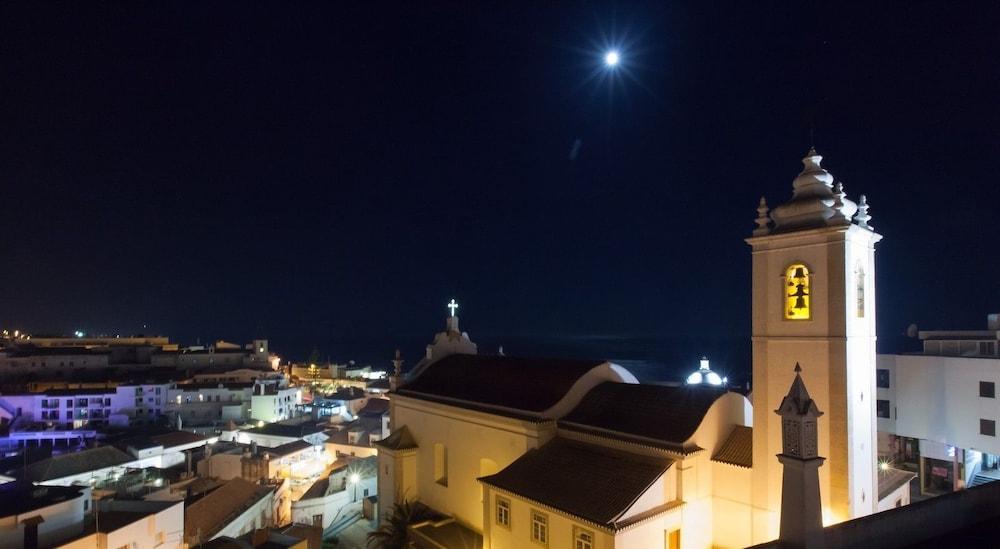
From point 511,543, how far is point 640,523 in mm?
3873

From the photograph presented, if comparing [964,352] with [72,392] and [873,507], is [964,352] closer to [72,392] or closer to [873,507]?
[873,507]

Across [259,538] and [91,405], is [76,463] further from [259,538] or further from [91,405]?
[91,405]

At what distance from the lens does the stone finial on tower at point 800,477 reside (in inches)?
272

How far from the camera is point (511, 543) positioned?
46.3 feet

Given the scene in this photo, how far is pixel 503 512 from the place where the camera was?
14.5 m

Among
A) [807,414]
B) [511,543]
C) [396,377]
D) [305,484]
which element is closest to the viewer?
[807,414]

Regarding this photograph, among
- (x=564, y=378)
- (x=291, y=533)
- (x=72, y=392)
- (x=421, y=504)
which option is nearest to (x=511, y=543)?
(x=564, y=378)

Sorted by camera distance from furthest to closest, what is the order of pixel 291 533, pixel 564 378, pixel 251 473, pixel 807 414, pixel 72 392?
pixel 72 392
pixel 251 473
pixel 291 533
pixel 564 378
pixel 807 414

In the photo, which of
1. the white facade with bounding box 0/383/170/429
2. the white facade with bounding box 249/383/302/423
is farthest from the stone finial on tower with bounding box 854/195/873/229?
the white facade with bounding box 0/383/170/429

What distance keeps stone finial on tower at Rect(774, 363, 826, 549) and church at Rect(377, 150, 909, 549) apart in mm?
2581

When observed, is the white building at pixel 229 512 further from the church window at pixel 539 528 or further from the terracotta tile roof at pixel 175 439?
the church window at pixel 539 528

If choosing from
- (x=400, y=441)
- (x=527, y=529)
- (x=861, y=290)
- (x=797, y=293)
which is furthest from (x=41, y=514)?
(x=861, y=290)

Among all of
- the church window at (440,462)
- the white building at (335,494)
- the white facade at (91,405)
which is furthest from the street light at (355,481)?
the white facade at (91,405)

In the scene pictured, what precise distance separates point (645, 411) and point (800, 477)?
294 inches
